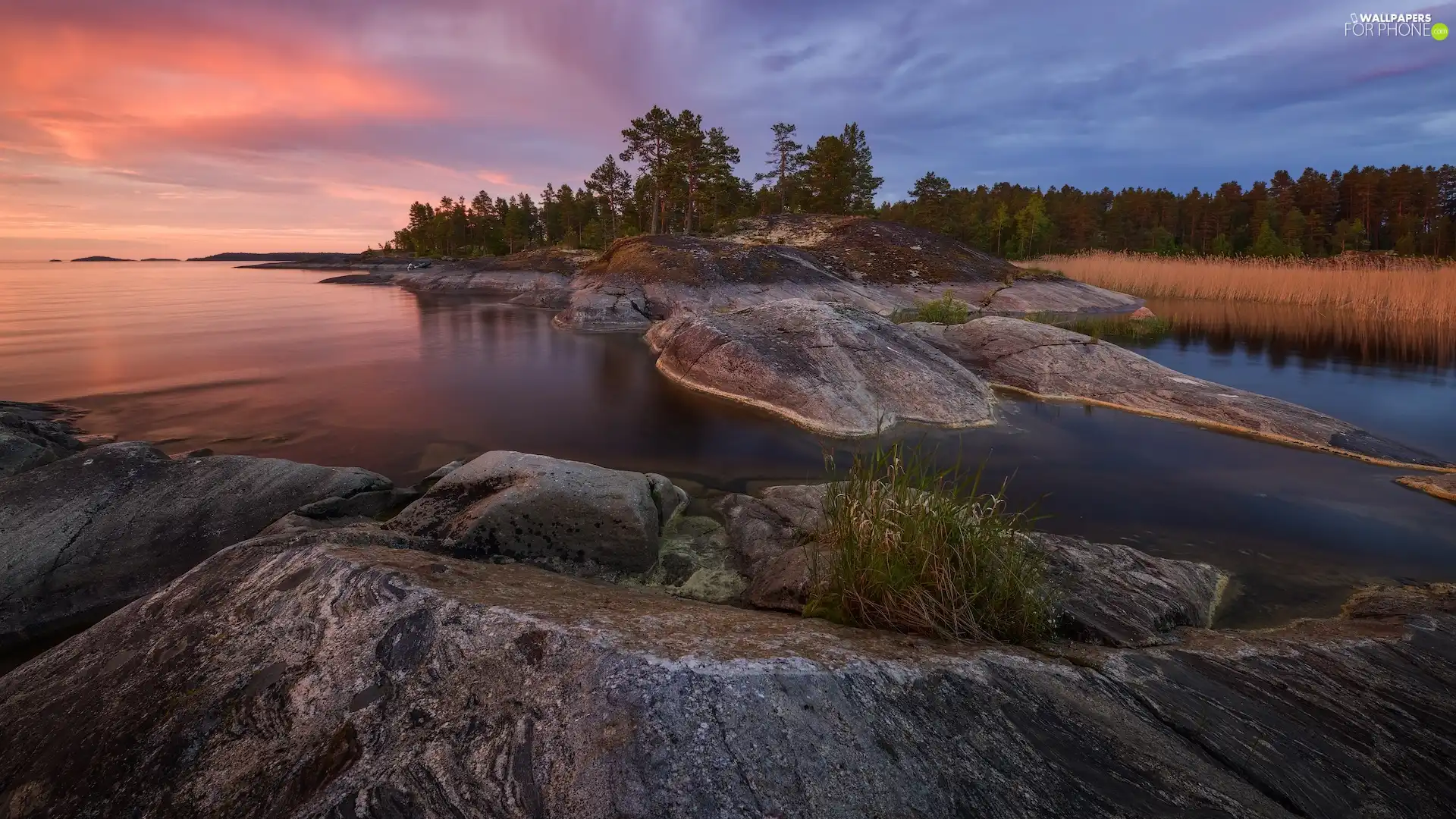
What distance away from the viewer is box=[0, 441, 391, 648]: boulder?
17.3ft

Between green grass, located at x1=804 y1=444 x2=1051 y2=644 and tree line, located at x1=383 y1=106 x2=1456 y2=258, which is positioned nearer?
green grass, located at x1=804 y1=444 x2=1051 y2=644

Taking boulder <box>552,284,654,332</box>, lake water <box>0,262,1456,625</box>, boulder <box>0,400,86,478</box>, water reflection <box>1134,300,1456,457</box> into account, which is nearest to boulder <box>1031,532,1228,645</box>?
lake water <box>0,262,1456,625</box>

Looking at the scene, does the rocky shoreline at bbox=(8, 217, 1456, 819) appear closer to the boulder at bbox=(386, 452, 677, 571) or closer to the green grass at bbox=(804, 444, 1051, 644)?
the boulder at bbox=(386, 452, 677, 571)

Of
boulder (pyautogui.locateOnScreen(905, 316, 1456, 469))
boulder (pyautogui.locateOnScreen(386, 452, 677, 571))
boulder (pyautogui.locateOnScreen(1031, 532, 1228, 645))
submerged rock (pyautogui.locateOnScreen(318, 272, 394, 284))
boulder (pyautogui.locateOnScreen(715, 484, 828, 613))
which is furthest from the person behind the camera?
submerged rock (pyautogui.locateOnScreen(318, 272, 394, 284))

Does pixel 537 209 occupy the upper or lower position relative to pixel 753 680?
upper

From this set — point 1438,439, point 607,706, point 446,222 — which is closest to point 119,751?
point 607,706

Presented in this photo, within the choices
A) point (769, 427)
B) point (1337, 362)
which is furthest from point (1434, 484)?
point (1337, 362)

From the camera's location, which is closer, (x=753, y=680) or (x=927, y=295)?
(x=753, y=680)

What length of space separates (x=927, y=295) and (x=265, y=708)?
31.8 meters

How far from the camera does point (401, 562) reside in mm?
3793

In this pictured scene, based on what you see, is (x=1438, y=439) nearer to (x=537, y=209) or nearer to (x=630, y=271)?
(x=630, y=271)

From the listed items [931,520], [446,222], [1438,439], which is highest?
[446,222]

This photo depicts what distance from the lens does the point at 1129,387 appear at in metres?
13.1

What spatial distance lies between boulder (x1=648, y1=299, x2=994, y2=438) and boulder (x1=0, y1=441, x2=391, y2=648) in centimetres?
782
